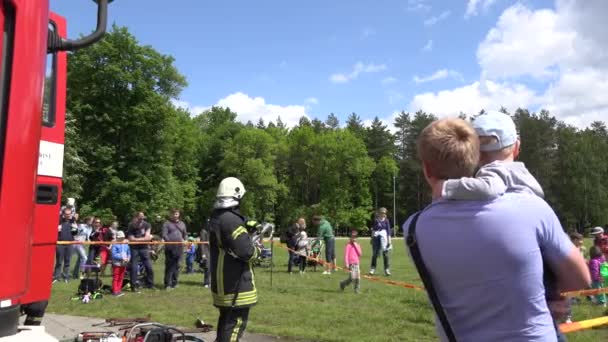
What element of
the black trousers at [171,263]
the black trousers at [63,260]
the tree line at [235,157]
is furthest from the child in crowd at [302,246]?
the tree line at [235,157]

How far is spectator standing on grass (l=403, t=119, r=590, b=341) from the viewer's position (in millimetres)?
1879

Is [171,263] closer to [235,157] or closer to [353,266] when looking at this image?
[353,266]

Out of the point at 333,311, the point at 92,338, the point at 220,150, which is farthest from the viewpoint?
the point at 220,150

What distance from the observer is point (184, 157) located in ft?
176

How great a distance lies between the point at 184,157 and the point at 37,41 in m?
51.7

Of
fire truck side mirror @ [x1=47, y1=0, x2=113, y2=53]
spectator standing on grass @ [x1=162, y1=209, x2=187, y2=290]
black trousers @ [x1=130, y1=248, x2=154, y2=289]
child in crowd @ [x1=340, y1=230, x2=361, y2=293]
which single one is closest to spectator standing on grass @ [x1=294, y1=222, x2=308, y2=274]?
child in crowd @ [x1=340, y1=230, x2=361, y2=293]

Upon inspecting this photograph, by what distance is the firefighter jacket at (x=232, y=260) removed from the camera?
4.86m

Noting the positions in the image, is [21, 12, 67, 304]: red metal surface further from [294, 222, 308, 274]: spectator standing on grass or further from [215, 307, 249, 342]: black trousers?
[294, 222, 308, 274]: spectator standing on grass

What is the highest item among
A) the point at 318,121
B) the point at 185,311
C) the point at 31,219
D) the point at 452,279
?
the point at 318,121

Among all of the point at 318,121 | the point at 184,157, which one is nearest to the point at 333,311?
the point at 184,157

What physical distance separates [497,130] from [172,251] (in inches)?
454

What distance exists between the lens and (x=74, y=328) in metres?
8.11

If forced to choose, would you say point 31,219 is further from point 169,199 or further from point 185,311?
point 169,199

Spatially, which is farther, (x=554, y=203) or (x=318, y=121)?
(x=318, y=121)
